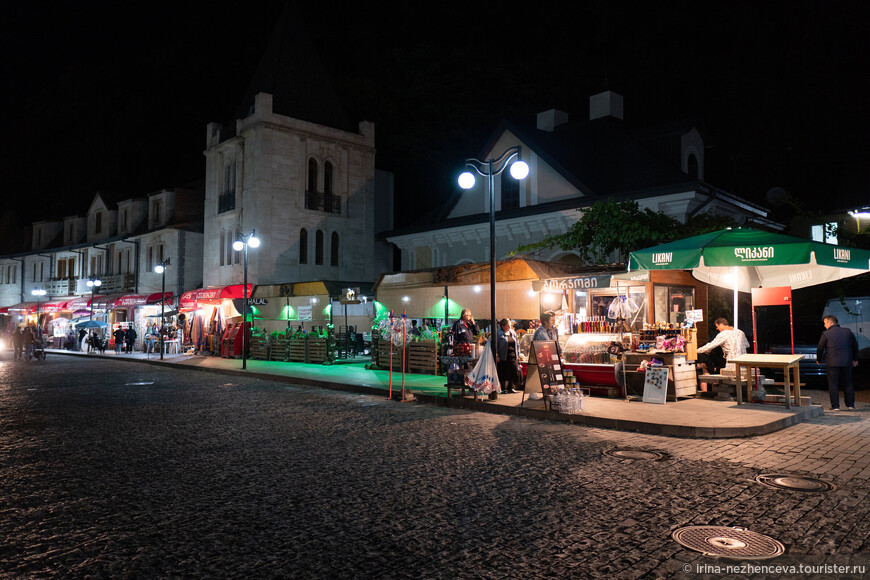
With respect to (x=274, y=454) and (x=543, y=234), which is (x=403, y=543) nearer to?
(x=274, y=454)

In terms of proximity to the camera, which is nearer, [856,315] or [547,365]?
[547,365]

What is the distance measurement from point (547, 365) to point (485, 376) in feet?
4.69

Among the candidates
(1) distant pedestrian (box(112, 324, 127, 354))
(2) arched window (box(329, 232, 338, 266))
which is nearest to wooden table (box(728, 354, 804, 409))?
(2) arched window (box(329, 232, 338, 266))

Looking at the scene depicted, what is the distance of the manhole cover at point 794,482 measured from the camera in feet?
20.4

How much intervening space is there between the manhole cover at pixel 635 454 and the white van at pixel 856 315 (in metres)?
9.93

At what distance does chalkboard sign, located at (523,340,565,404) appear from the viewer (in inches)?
462

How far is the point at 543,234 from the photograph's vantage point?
2444cm

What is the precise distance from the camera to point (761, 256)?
11109mm

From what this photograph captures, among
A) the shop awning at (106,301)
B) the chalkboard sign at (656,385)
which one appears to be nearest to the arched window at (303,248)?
the shop awning at (106,301)

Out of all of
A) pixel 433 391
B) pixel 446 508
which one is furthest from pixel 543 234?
pixel 446 508

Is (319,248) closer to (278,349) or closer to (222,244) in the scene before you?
(222,244)

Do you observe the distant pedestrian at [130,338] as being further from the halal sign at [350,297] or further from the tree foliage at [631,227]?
the tree foliage at [631,227]

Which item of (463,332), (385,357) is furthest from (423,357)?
(463,332)

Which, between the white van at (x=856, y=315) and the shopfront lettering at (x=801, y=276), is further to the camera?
the white van at (x=856, y=315)
